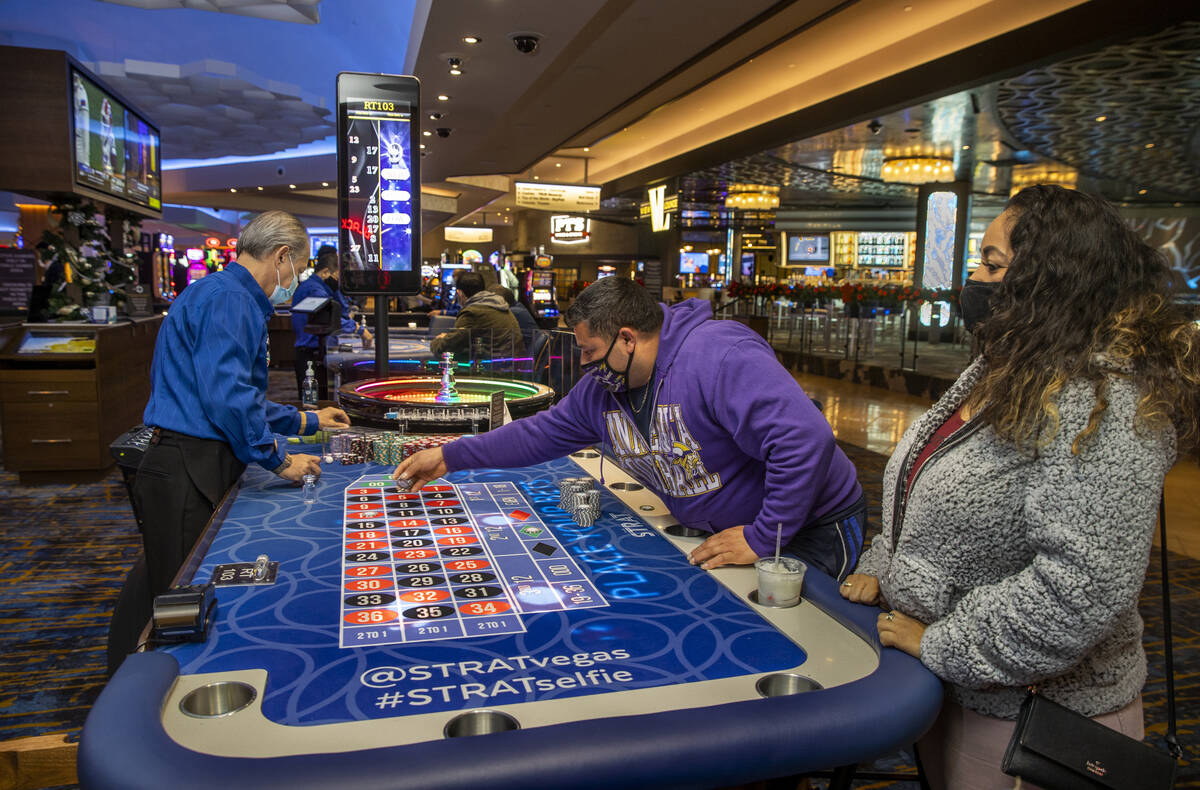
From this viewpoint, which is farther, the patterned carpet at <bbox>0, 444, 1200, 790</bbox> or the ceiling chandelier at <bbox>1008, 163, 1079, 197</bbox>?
the ceiling chandelier at <bbox>1008, 163, 1079, 197</bbox>

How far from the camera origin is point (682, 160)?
43.0 ft

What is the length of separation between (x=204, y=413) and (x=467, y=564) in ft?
4.16

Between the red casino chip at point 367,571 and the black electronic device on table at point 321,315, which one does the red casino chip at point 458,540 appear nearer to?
the red casino chip at point 367,571

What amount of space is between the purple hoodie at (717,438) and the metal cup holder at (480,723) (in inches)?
34.7

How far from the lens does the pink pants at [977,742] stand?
55.7 inches

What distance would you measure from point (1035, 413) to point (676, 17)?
5.29 meters

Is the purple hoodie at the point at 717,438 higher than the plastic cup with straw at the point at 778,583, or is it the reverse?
the purple hoodie at the point at 717,438

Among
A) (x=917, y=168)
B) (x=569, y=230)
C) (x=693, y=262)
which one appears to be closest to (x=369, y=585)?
(x=917, y=168)

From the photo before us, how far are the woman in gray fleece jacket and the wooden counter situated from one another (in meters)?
6.16

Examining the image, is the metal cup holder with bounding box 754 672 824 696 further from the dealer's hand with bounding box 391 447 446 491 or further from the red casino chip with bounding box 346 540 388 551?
the dealer's hand with bounding box 391 447 446 491

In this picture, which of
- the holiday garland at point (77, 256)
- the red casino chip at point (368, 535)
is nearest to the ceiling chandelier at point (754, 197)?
the holiday garland at point (77, 256)

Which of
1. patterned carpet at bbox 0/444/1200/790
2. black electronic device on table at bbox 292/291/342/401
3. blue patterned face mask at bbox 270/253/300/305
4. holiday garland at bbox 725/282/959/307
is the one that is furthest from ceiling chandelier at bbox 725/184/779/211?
blue patterned face mask at bbox 270/253/300/305

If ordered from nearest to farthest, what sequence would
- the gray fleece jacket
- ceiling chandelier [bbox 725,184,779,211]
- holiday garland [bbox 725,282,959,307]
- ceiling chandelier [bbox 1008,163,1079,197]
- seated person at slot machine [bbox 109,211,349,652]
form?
the gray fleece jacket, seated person at slot machine [bbox 109,211,349,652], holiday garland [bbox 725,282,959,307], ceiling chandelier [bbox 1008,163,1079,197], ceiling chandelier [bbox 725,184,779,211]

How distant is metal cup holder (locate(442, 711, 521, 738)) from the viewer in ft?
3.98
